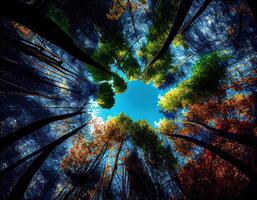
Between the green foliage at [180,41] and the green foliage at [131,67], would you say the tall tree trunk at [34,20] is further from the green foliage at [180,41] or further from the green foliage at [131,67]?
the green foliage at [131,67]

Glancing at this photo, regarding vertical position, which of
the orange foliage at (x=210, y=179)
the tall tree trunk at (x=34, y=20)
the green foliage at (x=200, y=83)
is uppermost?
the green foliage at (x=200, y=83)

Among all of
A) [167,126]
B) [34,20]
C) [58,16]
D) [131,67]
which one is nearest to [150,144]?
[167,126]

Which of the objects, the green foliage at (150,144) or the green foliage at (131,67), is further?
the green foliage at (131,67)

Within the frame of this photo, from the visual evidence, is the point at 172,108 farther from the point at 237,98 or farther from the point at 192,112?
the point at 237,98

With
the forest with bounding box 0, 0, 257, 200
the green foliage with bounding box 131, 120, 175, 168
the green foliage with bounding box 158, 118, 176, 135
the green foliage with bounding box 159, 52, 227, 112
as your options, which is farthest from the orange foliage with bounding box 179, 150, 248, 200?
the green foliage with bounding box 159, 52, 227, 112

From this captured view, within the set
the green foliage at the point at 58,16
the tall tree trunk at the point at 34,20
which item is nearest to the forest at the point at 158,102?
the green foliage at the point at 58,16

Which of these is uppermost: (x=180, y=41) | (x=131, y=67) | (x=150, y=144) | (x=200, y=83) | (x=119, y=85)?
(x=131, y=67)

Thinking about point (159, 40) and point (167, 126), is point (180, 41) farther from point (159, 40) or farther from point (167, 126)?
point (167, 126)
